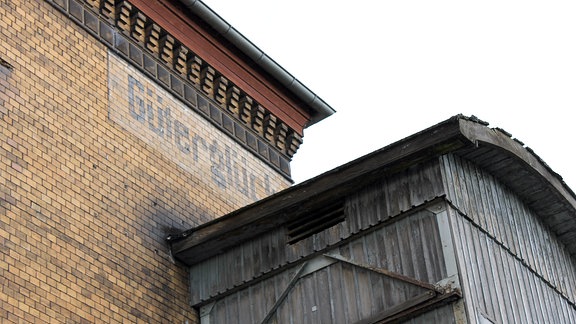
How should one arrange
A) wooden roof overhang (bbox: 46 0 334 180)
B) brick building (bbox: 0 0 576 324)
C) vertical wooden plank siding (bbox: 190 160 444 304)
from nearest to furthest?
1. brick building (bbox: 0 0 576 324)
2. vertical wooden plank siding (bbox: 190 160 444 304)
3. wooden roof overhang (bbox: 46 0 334 180)

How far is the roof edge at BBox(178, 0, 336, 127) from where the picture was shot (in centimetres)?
2084

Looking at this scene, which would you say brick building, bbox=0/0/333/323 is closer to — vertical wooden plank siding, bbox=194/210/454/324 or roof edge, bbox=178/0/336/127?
roof edge, bbox=178/0/336/127

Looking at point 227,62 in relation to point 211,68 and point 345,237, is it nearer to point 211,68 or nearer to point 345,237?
point 211,68

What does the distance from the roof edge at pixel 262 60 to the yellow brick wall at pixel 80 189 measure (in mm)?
1530

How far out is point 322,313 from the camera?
17.2 meters

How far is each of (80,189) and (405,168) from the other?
4.42m

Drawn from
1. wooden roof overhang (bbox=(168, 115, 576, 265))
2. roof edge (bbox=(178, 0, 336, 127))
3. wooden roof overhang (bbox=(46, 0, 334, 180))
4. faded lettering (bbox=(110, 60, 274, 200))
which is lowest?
wooden roof overhang (bbox=(168, 115, 576, 265))

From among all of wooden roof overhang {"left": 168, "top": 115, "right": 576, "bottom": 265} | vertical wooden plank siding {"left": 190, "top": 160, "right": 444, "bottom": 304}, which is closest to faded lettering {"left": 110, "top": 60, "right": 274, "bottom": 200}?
wooden roof overhang {"left": 168, "top": 115, "right": 576, "bottom": 265}

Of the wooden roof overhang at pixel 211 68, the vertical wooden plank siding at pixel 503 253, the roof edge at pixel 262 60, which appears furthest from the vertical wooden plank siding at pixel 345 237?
the roof edge at pixel 262 60

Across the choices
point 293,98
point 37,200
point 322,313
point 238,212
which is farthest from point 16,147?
point 293,98

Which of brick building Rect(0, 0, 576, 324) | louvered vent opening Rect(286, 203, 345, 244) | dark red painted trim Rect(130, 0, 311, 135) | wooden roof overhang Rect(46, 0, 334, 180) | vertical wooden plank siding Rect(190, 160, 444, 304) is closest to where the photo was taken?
brick building Rect(0, 0, 576, 324)

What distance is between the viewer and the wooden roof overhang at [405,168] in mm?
17203

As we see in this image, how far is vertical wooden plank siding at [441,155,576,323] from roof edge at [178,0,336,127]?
5184mm

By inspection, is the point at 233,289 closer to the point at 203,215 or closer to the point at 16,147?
the point at 203,215
